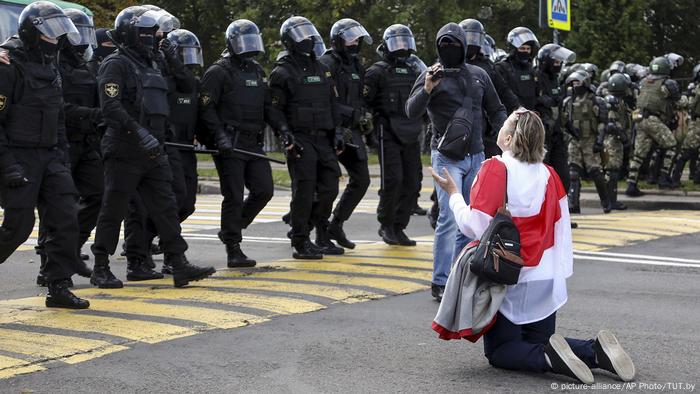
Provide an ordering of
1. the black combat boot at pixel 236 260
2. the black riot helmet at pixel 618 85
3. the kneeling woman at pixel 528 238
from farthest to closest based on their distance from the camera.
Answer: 1. the black riot helmet at pixel 618 85
2. the black combat boot at pixel 236 260
3. the kneeling woman at pixel 528 238

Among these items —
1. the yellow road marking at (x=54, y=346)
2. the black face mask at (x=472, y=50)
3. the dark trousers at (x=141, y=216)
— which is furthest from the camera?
the black face mask at (x=472, y=50)

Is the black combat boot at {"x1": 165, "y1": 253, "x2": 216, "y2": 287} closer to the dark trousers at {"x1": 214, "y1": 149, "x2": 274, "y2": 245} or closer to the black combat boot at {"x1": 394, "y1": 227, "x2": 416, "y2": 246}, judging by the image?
the dark trousers at {"x1": 214, "y1": 149, "x2": 274, "y2": 245}

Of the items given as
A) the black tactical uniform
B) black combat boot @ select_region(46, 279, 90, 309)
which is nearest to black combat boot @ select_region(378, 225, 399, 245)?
the black tactical uniform

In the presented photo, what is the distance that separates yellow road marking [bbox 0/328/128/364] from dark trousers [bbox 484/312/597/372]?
2048 millimetres

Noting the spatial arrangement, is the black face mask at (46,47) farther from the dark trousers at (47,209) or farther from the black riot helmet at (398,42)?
the black riot helmet at (398,42)

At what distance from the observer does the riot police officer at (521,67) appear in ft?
42.3

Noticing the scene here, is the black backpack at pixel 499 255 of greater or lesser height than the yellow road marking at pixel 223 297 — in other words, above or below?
above

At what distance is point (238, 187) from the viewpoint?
10.6 metres

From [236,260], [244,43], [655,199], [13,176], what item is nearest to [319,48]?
[244,43]

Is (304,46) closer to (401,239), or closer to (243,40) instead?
(243,40)

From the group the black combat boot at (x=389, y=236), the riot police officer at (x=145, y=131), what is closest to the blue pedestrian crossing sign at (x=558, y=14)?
the black combat boot at (x=389, y=236)

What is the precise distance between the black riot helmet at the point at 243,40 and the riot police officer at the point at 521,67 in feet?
10.3

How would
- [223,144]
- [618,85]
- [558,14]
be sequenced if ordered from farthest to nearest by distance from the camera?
1. [618,85]
2. [558,14]
3. [223,144]

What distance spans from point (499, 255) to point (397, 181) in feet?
18.7
